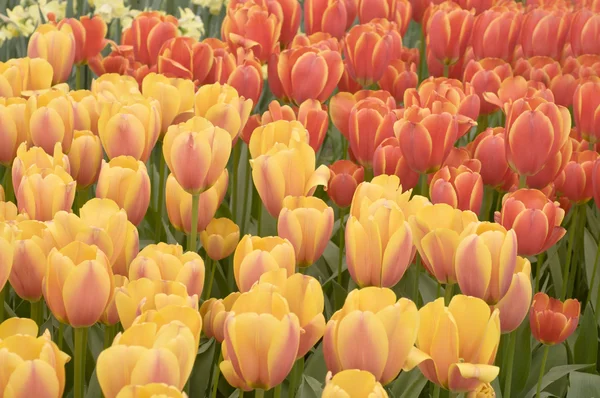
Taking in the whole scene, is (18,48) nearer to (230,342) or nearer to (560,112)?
(560,112)

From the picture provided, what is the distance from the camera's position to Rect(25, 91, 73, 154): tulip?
1283 mm

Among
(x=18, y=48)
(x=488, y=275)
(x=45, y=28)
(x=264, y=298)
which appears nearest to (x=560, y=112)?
(x=488, y=275)

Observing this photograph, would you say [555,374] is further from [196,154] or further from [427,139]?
[196,154]

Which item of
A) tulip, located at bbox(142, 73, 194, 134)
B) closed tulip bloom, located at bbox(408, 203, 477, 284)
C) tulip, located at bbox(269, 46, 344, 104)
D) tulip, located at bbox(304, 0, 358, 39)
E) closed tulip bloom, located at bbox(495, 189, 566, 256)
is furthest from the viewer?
tulip, located at bbox(304, 0, 358, 39)

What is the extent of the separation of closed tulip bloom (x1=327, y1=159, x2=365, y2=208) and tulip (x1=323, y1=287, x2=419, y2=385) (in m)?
0.61

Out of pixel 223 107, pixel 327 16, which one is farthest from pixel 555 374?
pixel 327 16

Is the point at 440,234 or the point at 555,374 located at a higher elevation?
the point at 440,234

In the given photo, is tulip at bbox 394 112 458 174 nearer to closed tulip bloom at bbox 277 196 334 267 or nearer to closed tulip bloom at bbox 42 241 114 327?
closed tulip bloom at bbox 277 196 334 267

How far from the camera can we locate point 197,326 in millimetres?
763

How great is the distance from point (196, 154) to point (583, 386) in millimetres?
699

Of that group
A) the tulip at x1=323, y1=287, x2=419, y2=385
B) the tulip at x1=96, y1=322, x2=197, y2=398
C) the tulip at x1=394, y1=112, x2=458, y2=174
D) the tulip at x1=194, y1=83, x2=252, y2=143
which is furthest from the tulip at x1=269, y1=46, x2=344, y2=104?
the tulip at x1=96, y1=322, x2=197, y2=398

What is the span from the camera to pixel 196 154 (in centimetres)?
112

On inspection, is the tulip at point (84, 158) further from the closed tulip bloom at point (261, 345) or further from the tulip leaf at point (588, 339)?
the tulip leaf at point (588, 339)

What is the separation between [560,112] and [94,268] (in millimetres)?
861
